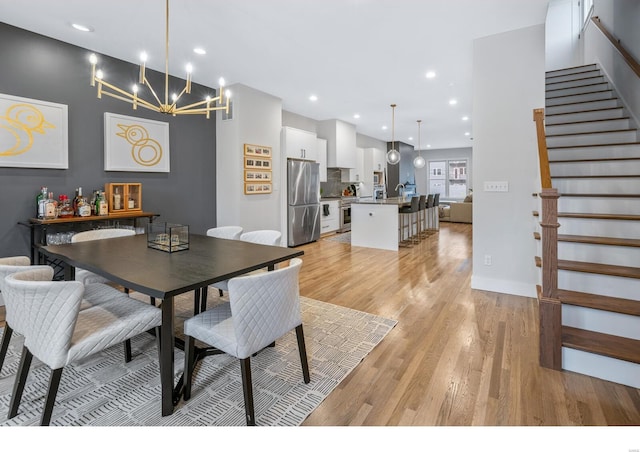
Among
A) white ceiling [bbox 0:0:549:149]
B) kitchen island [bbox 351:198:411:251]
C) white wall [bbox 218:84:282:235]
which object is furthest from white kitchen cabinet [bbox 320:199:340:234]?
white ceiling [bbox 0:0:549:149]

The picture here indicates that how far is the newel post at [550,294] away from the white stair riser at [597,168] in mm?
1707

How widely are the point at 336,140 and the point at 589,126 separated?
4892 millimetres

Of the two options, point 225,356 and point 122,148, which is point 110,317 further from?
point 122,148

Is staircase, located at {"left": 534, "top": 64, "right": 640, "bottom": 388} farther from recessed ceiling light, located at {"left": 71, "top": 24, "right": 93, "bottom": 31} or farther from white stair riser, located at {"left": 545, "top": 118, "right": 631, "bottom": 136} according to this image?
recessed ceiling light, located at {"left": 71, "top": 24, "right": 93, "bottom": 31}

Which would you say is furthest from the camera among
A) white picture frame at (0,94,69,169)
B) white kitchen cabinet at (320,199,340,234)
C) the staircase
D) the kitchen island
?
white kitchen cabinet at (320,199,340,234)

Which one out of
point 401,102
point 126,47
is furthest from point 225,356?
point 401,102

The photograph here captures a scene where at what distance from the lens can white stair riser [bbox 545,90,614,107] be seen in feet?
14.2

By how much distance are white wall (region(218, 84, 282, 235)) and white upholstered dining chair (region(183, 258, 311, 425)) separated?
138 inches

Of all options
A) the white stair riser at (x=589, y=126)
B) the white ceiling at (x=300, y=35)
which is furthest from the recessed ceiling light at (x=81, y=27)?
the white stair riser at (x=589, y=126)

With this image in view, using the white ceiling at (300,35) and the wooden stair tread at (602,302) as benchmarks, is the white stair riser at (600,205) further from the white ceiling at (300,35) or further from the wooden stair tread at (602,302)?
the white ceiling at (300,35)

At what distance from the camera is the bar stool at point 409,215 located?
642cm

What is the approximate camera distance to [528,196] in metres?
3.42

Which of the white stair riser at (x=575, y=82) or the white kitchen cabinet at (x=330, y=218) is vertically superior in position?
the white stair riser at (x=575, y=82)

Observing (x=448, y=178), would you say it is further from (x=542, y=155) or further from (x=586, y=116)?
(x=542, y=155)
